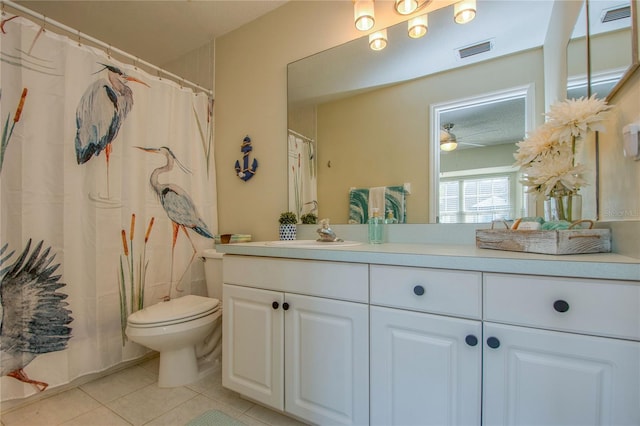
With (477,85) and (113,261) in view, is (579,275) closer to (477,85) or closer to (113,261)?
(477,85)

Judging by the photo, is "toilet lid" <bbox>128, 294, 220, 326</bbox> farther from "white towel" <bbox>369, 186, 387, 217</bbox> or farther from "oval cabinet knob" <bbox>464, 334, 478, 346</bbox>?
"oval cabinet knob" <bbox>464, 334, 478, 346</bbox>

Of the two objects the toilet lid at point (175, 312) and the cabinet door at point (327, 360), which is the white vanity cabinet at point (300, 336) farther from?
the toilet lid at point (175, 312)

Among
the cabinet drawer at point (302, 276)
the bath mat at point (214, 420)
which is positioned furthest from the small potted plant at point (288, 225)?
the bath mat at point (214, 420)

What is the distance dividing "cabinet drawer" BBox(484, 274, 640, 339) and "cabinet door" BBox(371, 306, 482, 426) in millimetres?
111

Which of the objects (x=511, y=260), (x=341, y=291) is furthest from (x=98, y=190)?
(x=511, y=260)

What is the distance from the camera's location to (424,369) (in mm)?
892

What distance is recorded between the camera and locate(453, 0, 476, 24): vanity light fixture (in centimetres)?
132

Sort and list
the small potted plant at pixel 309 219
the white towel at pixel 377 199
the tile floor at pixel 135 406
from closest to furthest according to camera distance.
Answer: the tile floor at pixel 135 406, the white towel at pixel 377 199, the small potted plant at pixel 309 219

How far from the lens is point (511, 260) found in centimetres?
77

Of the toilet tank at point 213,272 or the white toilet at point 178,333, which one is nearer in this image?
the white toilet at point 178,333

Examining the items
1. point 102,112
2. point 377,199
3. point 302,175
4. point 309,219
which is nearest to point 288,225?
point 309,219

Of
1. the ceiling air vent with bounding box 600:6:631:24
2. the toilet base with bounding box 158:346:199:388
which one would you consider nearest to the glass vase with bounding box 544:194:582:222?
the ceiling air vent with bounding box 600:6:631:24

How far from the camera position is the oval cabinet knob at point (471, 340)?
81 centimetres

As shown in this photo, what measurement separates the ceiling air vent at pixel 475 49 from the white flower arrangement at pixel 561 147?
0.51m
